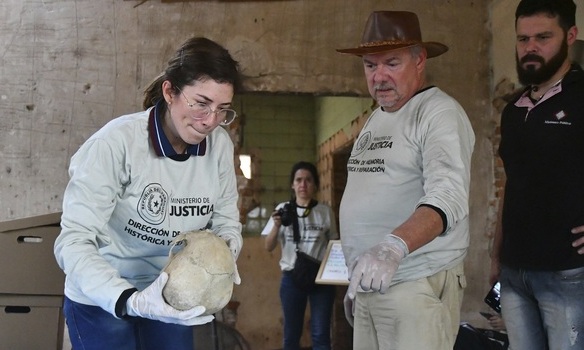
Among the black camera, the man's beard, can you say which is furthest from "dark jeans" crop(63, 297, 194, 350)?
the black camera

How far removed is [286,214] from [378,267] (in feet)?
10.0

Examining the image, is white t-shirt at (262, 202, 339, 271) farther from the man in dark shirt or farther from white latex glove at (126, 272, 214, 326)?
white latex glove at (126, 272, 214, 326)

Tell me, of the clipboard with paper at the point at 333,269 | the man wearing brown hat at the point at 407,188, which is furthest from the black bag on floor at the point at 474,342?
the man wearing brown hat at the point at 407,188

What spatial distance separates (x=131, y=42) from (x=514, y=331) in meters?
2.98

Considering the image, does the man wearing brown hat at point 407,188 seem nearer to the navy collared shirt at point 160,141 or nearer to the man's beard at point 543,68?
the man's beard at point 543,68

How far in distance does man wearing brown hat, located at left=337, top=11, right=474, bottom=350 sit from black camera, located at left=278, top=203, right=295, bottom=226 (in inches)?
86.7

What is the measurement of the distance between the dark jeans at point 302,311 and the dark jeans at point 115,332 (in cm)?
242

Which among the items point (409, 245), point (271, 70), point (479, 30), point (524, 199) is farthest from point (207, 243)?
point (479, 30)

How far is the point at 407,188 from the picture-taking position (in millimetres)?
2064

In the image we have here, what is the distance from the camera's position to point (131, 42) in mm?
4227

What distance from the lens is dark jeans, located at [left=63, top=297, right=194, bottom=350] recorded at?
1.83 meters

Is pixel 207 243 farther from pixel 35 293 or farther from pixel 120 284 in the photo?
pixel 35 293

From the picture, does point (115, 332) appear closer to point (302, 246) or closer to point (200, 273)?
point (200, 273)

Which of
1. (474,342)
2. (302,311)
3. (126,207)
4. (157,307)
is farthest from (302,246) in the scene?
(157,307)
